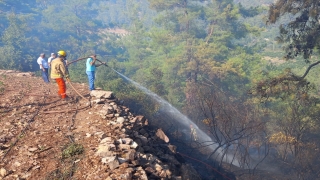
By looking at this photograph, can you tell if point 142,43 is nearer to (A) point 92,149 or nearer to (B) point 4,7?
(B) point 4,7

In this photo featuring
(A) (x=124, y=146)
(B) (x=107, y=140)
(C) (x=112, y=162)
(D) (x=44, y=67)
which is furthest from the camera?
(D) (x=44, y=67)

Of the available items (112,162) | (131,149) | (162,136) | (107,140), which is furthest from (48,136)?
(162,136)

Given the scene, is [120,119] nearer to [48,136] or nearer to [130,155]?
[48,136]

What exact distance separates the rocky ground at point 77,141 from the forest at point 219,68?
5.11 m

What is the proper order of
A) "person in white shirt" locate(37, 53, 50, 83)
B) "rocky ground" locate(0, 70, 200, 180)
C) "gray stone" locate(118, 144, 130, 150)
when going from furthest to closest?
1. "person in white shirt" locate(37, 53, 50, 83)
2. "gray stone" locate(118, 144, 130, 150)
3. "rocky ground" locate(0, 70, 200, 180)

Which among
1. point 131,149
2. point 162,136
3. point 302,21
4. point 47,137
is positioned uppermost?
point 302,21

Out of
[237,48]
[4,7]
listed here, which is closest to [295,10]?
[237,48]

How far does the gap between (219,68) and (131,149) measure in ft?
62.5

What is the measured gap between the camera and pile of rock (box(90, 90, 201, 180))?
492 cm

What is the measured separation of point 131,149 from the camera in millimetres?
5676

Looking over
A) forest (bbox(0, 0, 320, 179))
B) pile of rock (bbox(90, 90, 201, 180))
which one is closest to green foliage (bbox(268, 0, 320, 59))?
forest (bbox(0, 0, 320, 179))

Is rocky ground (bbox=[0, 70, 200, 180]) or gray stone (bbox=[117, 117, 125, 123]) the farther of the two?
gray stone (bbox=[117, 117, 125, 123])

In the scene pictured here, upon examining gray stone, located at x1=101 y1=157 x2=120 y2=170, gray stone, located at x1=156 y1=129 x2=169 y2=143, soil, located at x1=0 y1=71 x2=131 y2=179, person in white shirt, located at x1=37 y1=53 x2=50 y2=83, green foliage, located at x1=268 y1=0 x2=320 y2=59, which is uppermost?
green foliage, located at x1=268 y1=0 x2=320 y2=59

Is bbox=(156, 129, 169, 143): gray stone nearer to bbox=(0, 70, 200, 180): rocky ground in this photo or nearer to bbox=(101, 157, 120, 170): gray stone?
bbox=(0, 70, 200, 180): rocky ground
